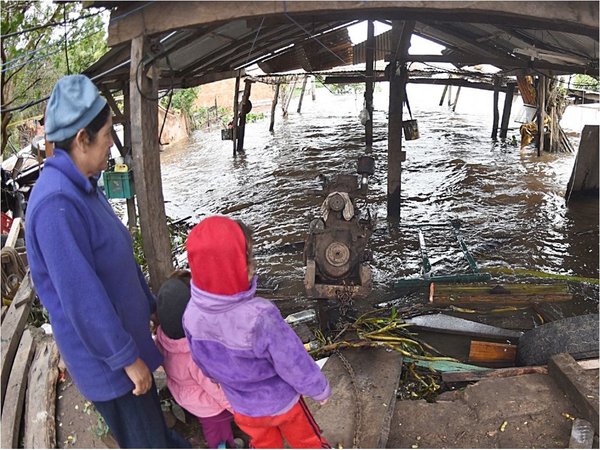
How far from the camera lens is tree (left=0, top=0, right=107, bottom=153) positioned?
4.28 metres

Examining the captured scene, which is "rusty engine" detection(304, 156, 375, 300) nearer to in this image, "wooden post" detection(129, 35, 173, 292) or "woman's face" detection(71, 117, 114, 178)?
"wooden post" detection(129, 35, 173, 292)

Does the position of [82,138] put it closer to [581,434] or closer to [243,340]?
[243,340]

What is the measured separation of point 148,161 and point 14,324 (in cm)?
184

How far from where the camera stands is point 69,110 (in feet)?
6.16

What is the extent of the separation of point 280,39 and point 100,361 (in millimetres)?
7022

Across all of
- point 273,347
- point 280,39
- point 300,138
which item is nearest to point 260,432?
point 273,347

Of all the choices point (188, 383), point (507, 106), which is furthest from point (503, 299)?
point (507, 106)

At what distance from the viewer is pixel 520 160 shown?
12672 millimetres

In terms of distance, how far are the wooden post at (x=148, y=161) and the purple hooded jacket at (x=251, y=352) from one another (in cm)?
151

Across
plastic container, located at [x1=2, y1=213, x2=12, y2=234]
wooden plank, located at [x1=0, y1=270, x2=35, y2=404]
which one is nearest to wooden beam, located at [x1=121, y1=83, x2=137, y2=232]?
plastic container, located at [x1=2, y1=213, x2=12, y2=234]

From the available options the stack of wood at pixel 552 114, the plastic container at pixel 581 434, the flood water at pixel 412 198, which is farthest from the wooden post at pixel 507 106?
the plastic container at pixel 581 434

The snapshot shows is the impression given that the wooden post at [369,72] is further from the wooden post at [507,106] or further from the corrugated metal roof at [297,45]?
the wooden post at [507,106]

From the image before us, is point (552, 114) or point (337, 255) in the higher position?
point (552, 114)

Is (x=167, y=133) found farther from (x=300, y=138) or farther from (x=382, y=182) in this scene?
(x=382, y=182)
